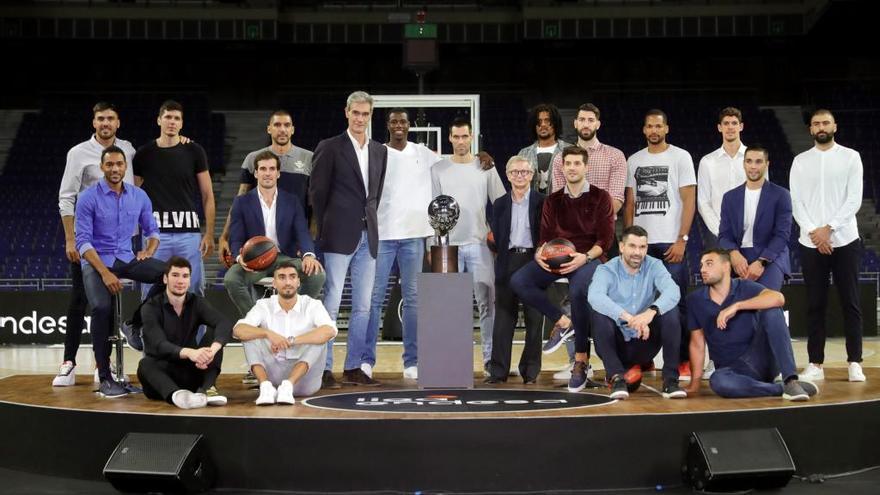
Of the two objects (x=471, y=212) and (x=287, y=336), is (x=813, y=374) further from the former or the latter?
(x=287, y=336)

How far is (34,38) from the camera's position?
19.0m

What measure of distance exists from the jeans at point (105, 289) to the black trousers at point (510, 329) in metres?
2.08

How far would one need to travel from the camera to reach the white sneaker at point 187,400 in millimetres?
5281

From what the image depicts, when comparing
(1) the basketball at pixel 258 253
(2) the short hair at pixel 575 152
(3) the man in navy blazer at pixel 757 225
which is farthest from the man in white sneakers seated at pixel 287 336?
(3) the man in navy blazer at pixel 757 225

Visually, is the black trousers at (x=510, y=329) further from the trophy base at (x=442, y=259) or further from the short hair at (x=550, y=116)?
the short hair at (x=550, y=116)

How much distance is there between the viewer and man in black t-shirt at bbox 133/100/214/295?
657 cm

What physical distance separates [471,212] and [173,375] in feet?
7.23

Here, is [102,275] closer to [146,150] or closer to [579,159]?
[146,150]

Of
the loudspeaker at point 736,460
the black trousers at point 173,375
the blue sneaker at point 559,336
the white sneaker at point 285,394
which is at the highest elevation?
the blue sneaker at point 559,336

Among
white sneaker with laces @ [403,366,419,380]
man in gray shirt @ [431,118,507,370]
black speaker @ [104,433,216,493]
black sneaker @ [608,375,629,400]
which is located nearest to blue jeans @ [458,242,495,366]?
man in gray shirt @ [431,118,507,370]

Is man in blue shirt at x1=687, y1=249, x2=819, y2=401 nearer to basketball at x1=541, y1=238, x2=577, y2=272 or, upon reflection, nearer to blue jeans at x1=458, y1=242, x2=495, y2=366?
basketball at x1=541, y1=238, x2=577, y2=272

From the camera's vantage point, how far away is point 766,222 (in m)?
6.39

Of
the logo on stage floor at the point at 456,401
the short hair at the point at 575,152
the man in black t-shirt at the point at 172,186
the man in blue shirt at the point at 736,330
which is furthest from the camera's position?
the man in black t-shirt at the point at 172,186

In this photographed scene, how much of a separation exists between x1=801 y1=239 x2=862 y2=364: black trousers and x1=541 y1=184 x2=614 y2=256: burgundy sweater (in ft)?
4.41
